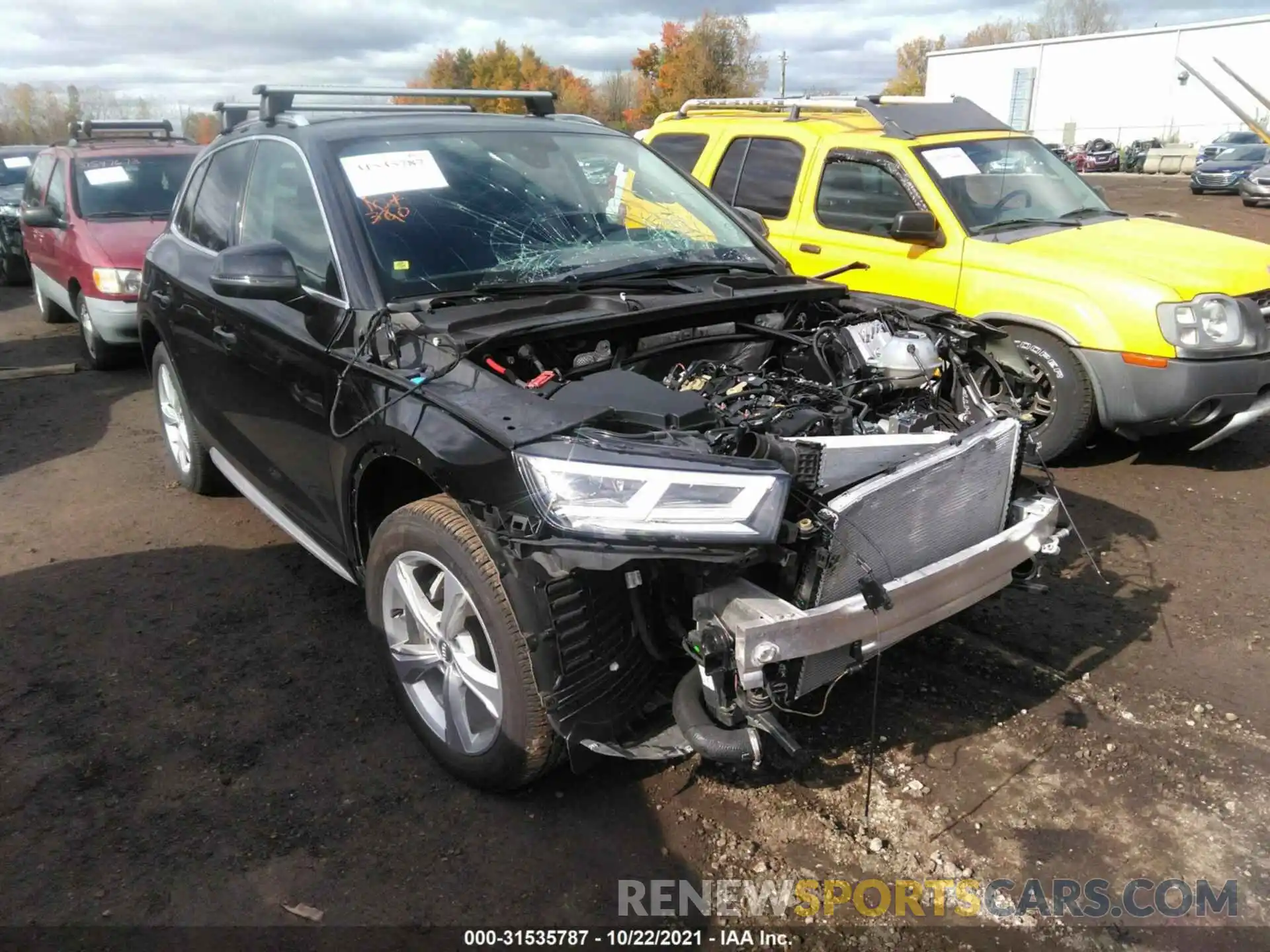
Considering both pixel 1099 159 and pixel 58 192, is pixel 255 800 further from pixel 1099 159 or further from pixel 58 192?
pixel 1099 159

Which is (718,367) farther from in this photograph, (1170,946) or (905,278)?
(905,278)

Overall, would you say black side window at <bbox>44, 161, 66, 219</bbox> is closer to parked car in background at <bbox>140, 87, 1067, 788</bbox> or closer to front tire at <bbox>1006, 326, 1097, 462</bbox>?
parked car in background at <bbox>140, 87, 1067, 788</bbox>

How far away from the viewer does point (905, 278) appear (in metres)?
5.87

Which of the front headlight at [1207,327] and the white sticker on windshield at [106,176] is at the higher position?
the white sticker on windshield at [106,176]

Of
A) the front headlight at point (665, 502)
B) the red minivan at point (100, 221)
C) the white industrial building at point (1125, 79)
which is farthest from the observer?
the white industrial building at point (1125, 79)

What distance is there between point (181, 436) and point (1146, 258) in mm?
5419

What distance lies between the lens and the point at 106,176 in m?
8.80

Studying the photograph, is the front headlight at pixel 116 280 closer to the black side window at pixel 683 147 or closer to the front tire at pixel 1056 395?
the black side window at pixel 683 147

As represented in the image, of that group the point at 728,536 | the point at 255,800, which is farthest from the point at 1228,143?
the point at 255,800

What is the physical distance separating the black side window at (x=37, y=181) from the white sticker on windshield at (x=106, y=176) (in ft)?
3.23

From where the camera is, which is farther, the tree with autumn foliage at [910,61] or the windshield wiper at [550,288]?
the tree with autumn foliage at [910,61]

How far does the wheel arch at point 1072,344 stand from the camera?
17.0 feet

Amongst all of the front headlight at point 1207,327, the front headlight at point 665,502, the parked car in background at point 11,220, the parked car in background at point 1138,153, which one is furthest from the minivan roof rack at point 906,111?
the parked car in background at point 1138,153

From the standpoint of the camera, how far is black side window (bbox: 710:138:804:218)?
6.62 m
